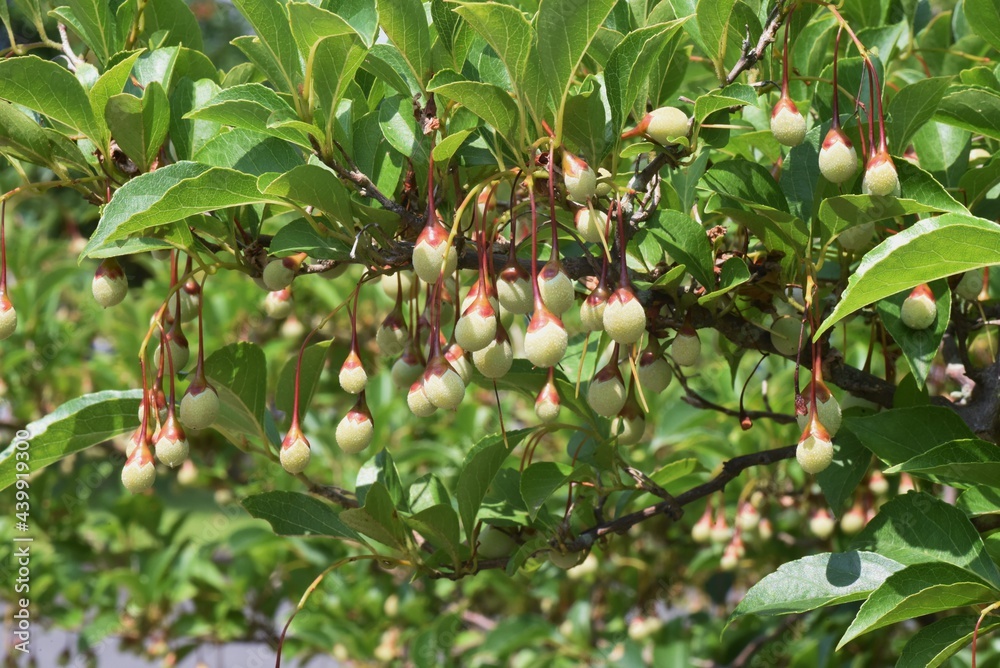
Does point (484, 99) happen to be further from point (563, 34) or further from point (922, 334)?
point (922, 334)

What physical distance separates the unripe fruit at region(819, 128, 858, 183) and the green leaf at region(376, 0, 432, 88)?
42 cm

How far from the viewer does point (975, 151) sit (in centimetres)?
147

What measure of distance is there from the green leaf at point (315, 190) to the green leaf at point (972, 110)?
2.25ft

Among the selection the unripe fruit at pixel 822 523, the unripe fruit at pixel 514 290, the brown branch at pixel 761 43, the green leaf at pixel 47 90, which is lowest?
the unripe fruit at pixel 822 523

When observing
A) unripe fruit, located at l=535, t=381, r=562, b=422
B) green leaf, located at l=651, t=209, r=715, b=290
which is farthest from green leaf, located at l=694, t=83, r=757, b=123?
unripe fruit, located at l=535, t=381, r=562, b=422

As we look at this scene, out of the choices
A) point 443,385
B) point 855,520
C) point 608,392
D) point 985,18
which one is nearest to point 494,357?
point 443,385

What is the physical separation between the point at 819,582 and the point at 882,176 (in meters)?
0.45

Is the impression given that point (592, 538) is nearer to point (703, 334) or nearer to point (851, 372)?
point (851, 372)

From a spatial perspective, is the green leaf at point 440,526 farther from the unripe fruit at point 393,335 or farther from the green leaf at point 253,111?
the green leaf at point 253,111

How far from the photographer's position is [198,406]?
1165mm

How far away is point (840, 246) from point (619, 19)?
382mm

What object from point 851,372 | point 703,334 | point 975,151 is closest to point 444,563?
point 851,372

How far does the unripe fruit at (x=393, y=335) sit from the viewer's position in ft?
4.28

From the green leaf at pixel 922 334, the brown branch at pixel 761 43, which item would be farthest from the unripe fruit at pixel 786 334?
the brown branch at pixel 761 43
